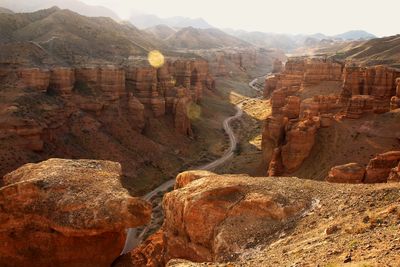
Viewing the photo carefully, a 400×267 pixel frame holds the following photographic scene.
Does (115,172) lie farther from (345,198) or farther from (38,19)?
(38,19)

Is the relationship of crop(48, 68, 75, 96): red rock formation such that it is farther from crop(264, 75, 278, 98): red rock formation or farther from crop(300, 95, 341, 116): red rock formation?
crop(264, 75, 278, 98): red rock formation

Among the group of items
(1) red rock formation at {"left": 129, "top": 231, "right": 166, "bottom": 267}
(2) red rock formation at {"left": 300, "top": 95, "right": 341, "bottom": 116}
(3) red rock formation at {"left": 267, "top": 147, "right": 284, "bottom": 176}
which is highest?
(2) red rock formation at {"left": 300, "top": 95, "right": 341, "bottom": 116}

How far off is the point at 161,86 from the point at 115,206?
50365 mm

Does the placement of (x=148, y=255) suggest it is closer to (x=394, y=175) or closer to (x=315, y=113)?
(x=394, y=175)

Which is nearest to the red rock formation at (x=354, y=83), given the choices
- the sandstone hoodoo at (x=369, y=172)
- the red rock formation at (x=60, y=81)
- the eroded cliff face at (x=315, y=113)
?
the eroded cliff face at (x=315, y=113)

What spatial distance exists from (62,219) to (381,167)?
948 inches

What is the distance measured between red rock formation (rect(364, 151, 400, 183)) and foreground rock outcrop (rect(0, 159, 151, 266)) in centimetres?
1861

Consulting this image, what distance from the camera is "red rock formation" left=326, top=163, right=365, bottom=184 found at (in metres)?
33.6

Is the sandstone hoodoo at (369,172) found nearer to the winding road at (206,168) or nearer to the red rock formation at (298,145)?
the red rock formation at (298,145)

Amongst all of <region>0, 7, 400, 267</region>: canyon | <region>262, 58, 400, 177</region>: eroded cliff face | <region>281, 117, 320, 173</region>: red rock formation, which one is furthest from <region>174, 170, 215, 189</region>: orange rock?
<region>281, 117, 320, 173</region>: red rock formation

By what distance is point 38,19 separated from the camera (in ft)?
339

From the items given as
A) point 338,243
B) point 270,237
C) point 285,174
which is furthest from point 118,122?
point 338,243

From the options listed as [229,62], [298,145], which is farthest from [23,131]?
[229,62]

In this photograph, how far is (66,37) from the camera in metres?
87.1
